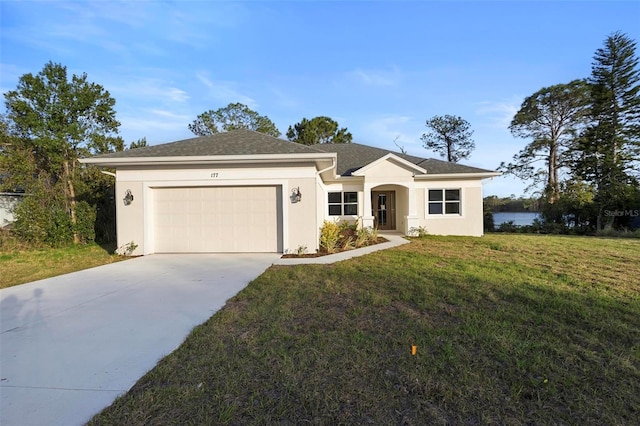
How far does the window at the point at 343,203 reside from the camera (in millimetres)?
14883

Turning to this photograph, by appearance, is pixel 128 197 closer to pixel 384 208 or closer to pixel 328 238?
pixel 328 238

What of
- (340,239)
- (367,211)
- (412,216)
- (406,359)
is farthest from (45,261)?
(412,216)

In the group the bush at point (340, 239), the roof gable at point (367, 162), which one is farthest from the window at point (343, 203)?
the bush at point (340, 239)

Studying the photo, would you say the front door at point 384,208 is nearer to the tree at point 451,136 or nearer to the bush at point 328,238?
the bush at point 328,238

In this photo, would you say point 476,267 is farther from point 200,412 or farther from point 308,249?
point 200,412

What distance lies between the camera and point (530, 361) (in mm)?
2910

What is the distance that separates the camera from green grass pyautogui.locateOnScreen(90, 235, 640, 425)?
7.35 feet

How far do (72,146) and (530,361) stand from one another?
53.3ft

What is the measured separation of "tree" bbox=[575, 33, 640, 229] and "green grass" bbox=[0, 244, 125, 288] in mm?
27442

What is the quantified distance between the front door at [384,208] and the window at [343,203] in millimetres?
1926

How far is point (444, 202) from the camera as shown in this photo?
1470cm

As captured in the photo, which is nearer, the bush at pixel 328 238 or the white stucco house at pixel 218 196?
the white stucco house at pixel 218 196

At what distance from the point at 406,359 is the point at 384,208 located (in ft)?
46.0

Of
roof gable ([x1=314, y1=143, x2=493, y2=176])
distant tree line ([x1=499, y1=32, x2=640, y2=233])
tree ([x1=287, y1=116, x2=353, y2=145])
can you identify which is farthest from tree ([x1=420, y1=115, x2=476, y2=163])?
roof gable ([x1=314, y1=143, x2=493, y2=176])
